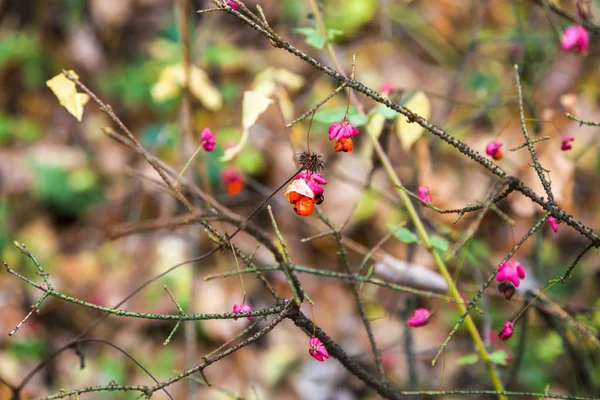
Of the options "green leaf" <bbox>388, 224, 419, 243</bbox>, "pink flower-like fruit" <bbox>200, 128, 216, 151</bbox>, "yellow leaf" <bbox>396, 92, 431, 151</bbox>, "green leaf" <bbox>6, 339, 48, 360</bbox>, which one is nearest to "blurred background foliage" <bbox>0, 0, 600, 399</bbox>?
"green leaf" <bbox>6, 339, 48, 360</bbox>

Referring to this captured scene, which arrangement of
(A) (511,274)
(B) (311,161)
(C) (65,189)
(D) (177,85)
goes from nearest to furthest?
(B) (311,161) → (A) (511,274) → (D) (177,85) → (C) (65,189)

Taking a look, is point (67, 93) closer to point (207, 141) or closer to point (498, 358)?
point (207, 141)

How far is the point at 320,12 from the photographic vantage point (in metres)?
1.44

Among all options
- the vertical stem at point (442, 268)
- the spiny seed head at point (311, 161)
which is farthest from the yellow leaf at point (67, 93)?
the vertical stem at point (442, 268)

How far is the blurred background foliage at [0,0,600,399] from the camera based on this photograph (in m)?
2.12

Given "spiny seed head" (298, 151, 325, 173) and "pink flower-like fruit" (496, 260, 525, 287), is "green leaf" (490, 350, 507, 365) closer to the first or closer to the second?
"pink flower-like fruit" (496, 260, 525, 287)

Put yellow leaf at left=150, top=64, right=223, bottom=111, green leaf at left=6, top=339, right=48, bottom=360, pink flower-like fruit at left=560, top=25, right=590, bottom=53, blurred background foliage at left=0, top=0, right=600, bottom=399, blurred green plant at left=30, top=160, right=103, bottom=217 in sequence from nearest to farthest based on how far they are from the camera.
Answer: pink flower-like fruit at left=560, top=25, right=590, bottom=53 → yellow leaf at left=150, top=64, right=223, bottom=111 → blurred background foliage at left=0, top=0, right=600, bottom=399 → green leaf at left=6, top=339, right=48, bottom=360 → blurred green plant at left=30, top=160, right=103, bottom=217

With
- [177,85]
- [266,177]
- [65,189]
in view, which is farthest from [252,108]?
[65,189]

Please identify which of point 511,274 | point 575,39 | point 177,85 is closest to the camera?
point 511,274

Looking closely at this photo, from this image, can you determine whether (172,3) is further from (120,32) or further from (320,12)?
(320,12)

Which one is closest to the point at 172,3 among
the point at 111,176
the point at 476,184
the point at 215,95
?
the point at 111,176

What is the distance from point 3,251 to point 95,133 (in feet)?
3.17

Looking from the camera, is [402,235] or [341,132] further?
[402,235]

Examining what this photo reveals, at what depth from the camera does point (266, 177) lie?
3072mm
